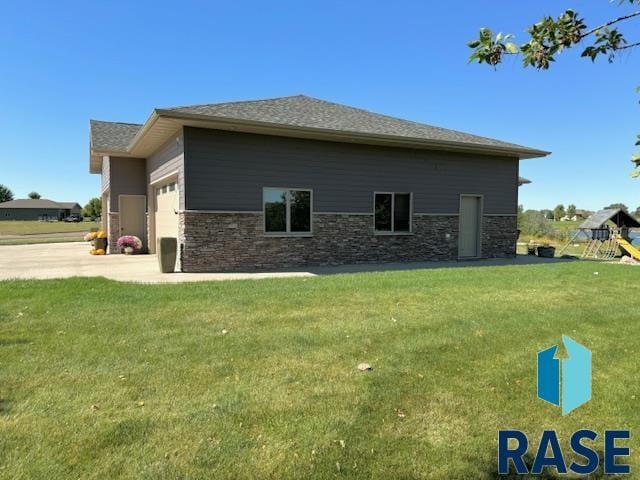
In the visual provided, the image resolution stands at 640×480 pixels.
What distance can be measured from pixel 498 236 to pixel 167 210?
1199cm

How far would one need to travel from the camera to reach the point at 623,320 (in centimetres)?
624

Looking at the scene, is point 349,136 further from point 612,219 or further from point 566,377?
point 612,219

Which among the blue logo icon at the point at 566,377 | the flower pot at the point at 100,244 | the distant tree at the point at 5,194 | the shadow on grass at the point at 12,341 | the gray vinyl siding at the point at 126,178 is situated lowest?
the blue logo icon at the point at 566,377

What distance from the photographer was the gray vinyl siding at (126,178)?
16.8 m

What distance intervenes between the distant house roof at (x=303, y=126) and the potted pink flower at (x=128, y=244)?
329 centimetres

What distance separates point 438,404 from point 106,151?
1610 centimetres

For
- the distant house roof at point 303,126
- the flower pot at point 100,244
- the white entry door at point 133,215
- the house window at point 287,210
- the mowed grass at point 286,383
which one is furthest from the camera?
the white entry door at point 133,215

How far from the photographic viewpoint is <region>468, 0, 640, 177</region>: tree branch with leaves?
2.12 m

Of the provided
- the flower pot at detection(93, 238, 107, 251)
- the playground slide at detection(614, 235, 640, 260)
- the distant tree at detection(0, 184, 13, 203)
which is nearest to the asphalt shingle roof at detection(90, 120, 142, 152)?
the flower pot at detection(93, 238, 107, 251)

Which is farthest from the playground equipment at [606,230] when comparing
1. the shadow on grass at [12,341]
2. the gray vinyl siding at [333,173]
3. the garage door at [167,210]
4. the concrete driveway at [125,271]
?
the shadow on grass at [12,341]

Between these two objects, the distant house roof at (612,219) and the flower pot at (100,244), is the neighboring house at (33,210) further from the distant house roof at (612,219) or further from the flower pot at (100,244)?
the distant house roof at (612,219)

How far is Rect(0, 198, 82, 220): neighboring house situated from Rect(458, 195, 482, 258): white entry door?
107817 mm

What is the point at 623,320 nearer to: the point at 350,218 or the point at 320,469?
the point at 320,469

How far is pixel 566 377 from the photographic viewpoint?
414 cm
